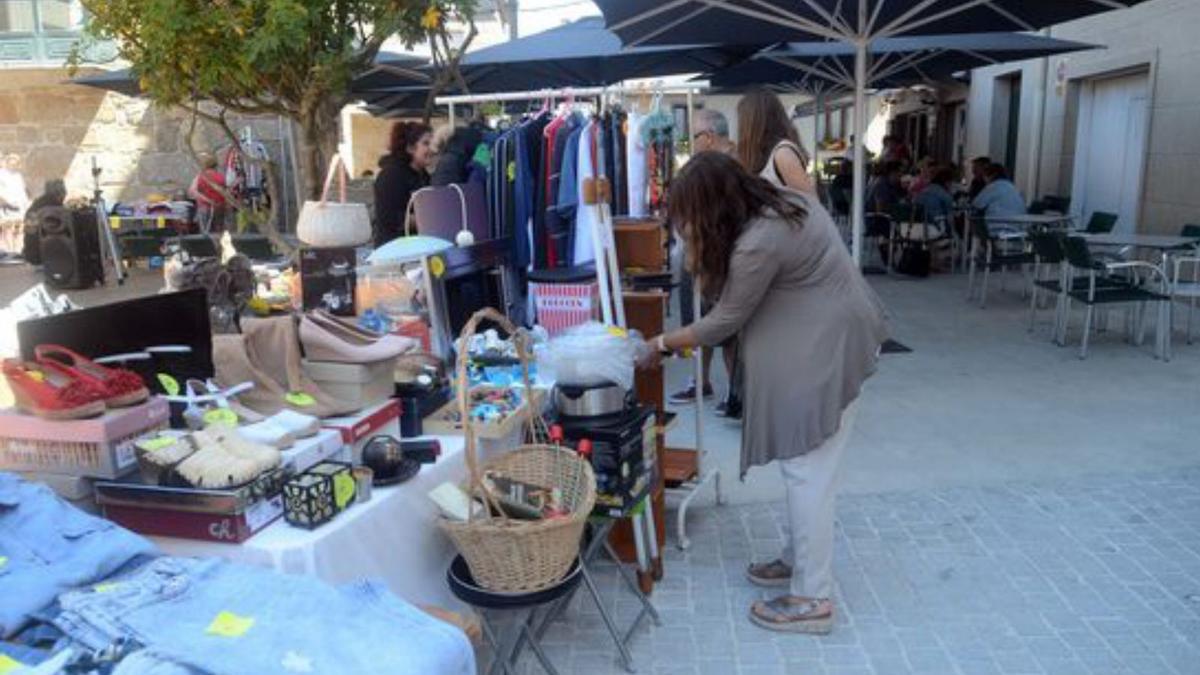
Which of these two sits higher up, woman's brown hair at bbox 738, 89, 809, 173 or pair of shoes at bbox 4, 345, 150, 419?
woman's brown hair at bbox 738, 89, 809, 173

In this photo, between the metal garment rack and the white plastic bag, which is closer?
the white plastic bag

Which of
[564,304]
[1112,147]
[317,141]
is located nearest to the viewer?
[564,304]

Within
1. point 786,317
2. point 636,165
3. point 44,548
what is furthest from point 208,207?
point 44,548

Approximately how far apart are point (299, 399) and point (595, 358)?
0.96 m

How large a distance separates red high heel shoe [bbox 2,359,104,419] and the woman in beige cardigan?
5.55 feet

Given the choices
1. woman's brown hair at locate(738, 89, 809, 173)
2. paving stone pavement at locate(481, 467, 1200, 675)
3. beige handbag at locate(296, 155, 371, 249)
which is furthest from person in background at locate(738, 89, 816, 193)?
beige handbag at locate(296, 155, 371, 249)

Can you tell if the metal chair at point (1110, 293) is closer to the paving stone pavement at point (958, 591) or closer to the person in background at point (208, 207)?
the paving stone pavement at point (958, 591)

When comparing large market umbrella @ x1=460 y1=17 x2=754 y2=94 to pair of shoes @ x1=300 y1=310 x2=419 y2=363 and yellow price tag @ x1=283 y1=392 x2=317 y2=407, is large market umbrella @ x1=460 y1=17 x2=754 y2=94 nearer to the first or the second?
pair of shoes @ x1=300 y1=310 x2=419 y2=363

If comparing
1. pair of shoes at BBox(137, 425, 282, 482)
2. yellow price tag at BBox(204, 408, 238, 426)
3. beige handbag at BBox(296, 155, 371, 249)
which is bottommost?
pair of shoes at BBox(137, 425, 282, 482)

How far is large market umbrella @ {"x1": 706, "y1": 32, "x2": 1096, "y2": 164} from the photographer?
8.56 m

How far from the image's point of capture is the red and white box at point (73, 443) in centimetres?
207

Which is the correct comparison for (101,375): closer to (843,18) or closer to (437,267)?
(437,267)

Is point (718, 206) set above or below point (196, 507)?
above

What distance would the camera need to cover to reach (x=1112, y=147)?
10195 millimetres
